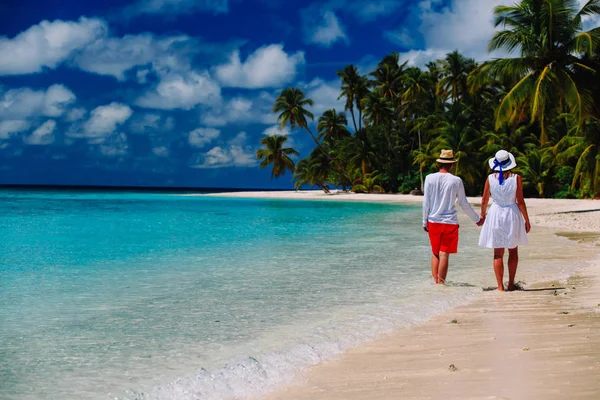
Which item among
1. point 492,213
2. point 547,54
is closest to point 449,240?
point 492,213

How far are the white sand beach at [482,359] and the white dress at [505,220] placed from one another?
2.15 feet

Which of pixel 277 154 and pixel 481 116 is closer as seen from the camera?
pixel 481 116

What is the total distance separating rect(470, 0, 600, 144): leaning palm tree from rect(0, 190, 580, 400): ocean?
1007cm

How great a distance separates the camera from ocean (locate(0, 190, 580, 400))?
146 inches

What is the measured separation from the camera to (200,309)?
5938 millimetres

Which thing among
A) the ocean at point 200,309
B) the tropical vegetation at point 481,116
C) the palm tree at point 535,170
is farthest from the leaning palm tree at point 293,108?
the ocean at point 200,309

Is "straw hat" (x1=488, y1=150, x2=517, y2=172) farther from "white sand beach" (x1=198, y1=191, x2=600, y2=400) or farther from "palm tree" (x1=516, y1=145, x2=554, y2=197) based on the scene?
"palm tree" (x1=516, y1=145, x2=554, y2=197)

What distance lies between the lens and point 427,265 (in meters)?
9.10

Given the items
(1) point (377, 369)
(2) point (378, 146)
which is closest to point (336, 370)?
(1) point (377, 369)

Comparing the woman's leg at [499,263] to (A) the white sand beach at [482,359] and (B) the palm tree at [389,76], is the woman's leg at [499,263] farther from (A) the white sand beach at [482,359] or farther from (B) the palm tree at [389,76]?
(B) the palm tree at [389,76]

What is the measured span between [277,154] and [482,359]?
5786 centimetres

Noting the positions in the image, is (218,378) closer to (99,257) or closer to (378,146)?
(99,257)

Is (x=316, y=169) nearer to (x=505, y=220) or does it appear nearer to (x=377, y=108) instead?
(x=377, y=108)

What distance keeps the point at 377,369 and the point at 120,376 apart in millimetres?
1749
